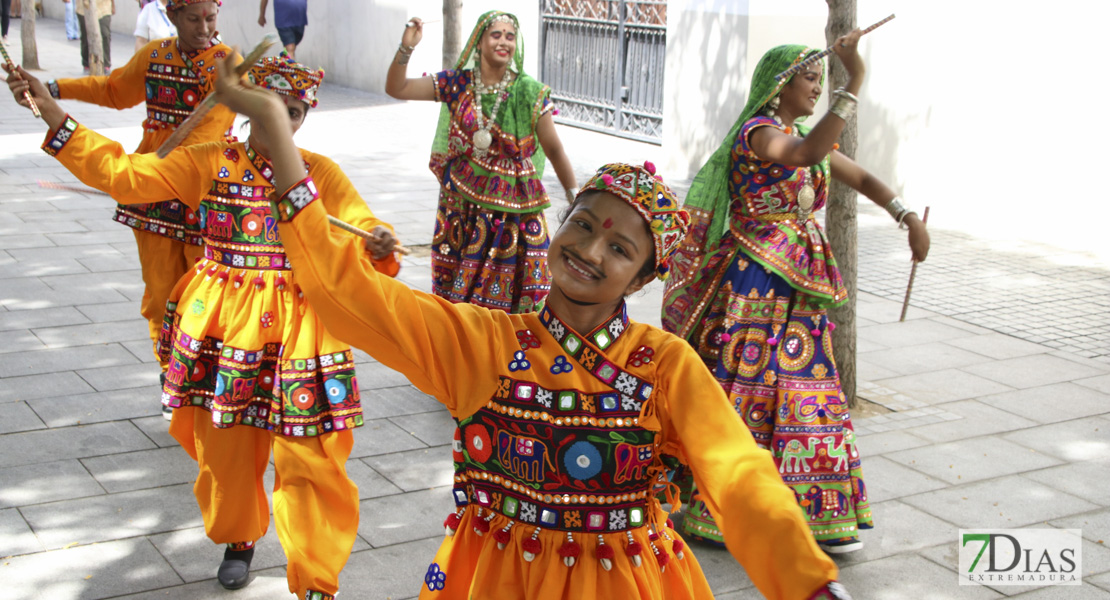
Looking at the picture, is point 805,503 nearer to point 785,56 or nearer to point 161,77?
point 785,56

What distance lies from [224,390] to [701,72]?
1028cm

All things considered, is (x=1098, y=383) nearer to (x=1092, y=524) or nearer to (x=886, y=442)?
(x=886, y=442)

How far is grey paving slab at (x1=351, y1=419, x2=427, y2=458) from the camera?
5.28m

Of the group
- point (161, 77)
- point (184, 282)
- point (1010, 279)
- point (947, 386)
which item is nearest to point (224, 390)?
point (184, 282)

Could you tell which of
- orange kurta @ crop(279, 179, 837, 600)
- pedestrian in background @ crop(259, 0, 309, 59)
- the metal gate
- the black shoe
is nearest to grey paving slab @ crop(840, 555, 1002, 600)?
orange kurta @ crop(279, 179, 837, 600)

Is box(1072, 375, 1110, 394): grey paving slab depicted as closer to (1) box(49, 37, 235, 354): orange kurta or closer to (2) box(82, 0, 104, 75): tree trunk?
(1) box(49, 37, 235, 354): orange kurta

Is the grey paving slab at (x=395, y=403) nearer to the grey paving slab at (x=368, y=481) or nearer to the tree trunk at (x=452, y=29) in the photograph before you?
the grey paving slab at (x=368, y=481)

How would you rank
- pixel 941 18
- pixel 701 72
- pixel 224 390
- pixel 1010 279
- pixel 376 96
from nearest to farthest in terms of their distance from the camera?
pixel 224 390 → pixel 1010 279 → pixel 941 18 → pixel 701 72 → pixel 376 96

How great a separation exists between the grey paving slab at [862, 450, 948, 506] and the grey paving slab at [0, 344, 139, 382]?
4.18 metres

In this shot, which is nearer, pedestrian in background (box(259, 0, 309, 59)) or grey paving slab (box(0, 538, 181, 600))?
grey paving slab (box(0, 538, 181, 600))

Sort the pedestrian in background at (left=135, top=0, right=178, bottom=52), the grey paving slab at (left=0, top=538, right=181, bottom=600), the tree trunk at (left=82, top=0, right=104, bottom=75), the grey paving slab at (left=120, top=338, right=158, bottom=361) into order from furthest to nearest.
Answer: the tree trunk at (left=82, top=0, right=104, bottom=75)
the pedestrian in background at (left=135, top=0, right=178, bottom=52)
the grey paving slab at (left=120, top=338, right=158, bottom=361)
the grey paving slab at (left=0, top=538, right=181, bottom=600)

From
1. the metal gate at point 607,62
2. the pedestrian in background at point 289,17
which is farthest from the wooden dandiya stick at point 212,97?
the pedestrian in background at point 289,17

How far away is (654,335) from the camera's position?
7.98ft

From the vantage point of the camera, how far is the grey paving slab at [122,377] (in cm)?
589
